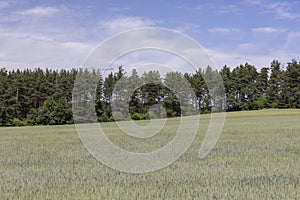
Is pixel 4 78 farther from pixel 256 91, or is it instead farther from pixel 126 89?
pixel 126 89

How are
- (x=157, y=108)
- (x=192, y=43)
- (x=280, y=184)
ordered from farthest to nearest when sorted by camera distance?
(x=157, y=108) → (x=192, y=43) → (x=280, y=184)

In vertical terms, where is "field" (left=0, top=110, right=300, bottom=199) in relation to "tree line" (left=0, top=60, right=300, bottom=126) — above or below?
below

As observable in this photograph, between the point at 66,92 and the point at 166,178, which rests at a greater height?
the point at 66,92

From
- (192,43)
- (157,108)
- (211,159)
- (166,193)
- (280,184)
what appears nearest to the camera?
(166,193)

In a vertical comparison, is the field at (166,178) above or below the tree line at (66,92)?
below

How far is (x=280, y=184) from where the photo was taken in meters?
8.61

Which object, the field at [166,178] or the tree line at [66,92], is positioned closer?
the field at [166,178]

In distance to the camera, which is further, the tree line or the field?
the tree line

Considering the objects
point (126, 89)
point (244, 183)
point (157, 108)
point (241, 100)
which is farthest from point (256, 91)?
point (244, 183)

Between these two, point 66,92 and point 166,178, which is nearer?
point 166,178

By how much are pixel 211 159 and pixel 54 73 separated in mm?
74101

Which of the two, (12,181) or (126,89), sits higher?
(126,89)

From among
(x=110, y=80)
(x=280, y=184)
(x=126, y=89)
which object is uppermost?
(x=110, y=80)

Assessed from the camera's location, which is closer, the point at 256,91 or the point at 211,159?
the point at 211,159
